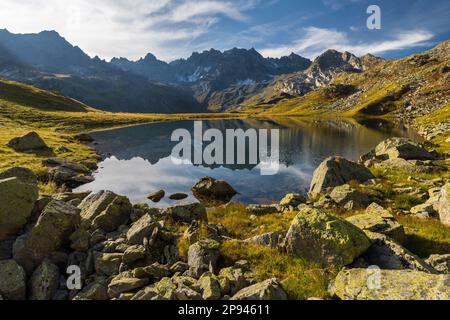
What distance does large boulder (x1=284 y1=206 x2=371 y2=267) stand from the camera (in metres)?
11.8

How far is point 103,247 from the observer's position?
14.6 meters

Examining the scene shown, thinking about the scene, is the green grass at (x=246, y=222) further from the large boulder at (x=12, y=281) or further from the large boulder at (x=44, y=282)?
the large boulder at (x=12, y=281)

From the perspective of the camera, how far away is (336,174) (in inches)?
1270

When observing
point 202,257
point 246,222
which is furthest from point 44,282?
point 246,222

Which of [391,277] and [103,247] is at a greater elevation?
[391,277]

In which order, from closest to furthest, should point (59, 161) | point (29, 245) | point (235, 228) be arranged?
1. point (29, 245)
2. point (235, 228)
3. point (59, 161)

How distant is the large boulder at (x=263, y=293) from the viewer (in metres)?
9.41

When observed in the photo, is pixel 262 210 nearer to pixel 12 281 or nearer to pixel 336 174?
pixel 336 174

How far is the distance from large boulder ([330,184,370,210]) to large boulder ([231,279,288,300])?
47.8ft

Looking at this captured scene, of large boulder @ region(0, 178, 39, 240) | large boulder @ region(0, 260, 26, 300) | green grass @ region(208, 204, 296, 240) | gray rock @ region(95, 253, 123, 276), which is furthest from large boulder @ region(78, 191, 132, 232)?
green grass @ region(208, 204, 296, 240)
